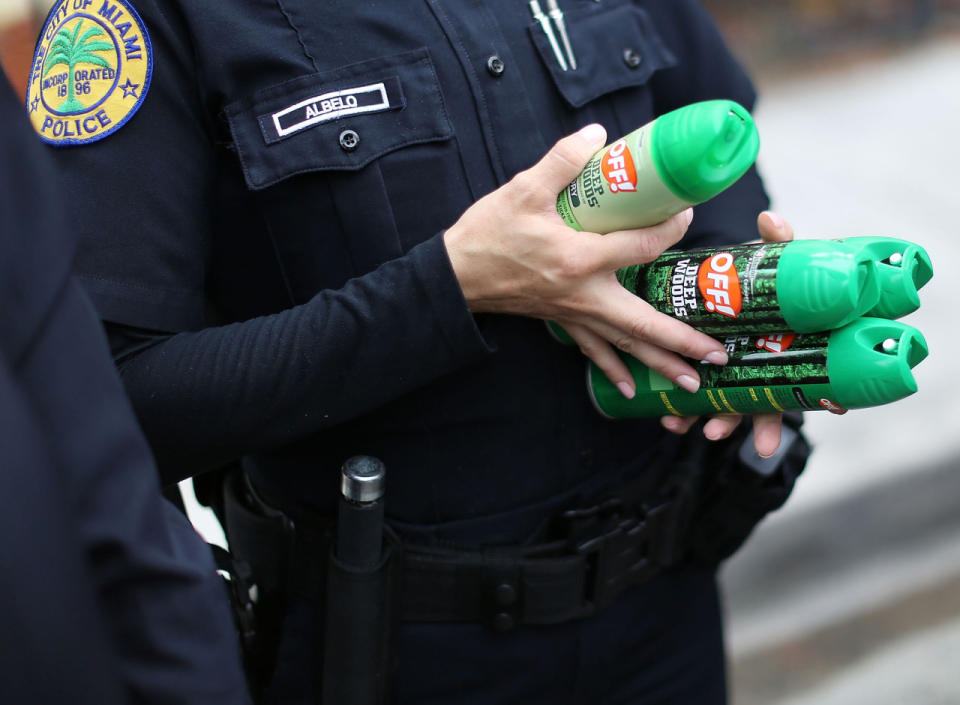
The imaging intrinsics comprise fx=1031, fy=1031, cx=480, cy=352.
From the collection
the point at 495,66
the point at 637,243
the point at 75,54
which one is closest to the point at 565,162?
the point at 637,243

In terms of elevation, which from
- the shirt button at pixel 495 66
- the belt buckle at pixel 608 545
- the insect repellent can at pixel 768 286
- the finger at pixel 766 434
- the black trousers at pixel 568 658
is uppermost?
the shirt button at pixel 495 66

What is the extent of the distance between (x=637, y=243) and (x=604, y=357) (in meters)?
0.17

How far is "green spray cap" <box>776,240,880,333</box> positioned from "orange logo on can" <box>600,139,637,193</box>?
166mm

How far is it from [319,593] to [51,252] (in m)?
0.67

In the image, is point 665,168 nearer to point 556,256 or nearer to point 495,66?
point 556,256

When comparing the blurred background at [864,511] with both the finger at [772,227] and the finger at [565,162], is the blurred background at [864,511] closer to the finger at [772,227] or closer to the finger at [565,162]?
the finger at [772,227]

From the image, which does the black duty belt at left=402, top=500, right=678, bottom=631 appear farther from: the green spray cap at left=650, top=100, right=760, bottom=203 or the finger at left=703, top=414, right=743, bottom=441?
the green spray cap at left=650, top=100, right=760, bottom=203

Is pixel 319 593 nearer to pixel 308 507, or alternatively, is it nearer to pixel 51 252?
pixel 308 507

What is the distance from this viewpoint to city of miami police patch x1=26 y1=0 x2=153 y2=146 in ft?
3.41

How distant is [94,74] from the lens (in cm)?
105

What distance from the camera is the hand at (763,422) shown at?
3.83 feet

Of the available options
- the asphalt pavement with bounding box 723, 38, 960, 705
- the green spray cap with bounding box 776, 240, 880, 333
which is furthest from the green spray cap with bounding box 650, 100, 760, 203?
the asphalt pavement with bounding box 723, 38, 960, 705

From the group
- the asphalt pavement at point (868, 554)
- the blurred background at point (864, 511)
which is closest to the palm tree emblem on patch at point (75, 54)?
the blurred background at point (864, 511)

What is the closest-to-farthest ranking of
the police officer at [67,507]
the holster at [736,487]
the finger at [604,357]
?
the police officer at [67,507] → the finger at [604,357] → the holster at [736,487]
